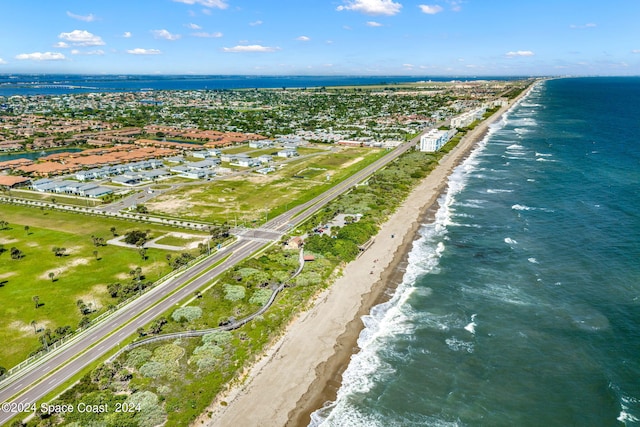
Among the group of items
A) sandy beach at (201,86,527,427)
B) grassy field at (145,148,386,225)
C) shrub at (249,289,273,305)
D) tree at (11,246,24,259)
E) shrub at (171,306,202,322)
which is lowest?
sandy beach at (201,86,527,427)

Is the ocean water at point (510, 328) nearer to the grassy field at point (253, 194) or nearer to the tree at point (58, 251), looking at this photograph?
the grassy field at point (253, 194)

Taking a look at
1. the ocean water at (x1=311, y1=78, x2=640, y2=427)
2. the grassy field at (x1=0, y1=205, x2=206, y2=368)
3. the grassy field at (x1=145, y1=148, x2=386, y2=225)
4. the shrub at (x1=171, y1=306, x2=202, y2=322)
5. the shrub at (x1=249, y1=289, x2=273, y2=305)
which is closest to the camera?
the ocean water at (x1=311, y1=78, x2=640, y2=427)

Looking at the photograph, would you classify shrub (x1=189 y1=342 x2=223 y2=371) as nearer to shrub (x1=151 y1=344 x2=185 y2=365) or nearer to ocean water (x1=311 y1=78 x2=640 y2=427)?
shrub (x1=151 y1=344 x2=185 y2=365)

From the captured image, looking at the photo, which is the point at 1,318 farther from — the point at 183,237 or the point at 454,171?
the point at 454,171

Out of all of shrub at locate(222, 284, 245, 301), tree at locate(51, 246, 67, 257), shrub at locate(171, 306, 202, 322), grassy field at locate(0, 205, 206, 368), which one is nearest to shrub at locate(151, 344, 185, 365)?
shrub at locate(171, 306, 202, 322)

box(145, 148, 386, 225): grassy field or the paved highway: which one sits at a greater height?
box(145, 148, 386, 225): grassy field

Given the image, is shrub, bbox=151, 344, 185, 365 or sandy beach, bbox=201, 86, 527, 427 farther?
shrub, bbox=151, 344, 185, 365

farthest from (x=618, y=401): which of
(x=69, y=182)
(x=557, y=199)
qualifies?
(x=69, y=182)
